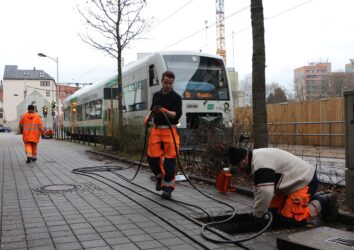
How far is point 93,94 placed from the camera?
26.2 m

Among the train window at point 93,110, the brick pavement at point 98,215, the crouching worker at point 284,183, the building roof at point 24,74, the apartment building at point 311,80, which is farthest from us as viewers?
the building roof at point 24,74

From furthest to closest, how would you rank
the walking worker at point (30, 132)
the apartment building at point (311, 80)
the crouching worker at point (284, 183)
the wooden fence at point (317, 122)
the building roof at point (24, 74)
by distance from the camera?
the building roof at point (24, 74) → the apartment building at point (311, 80) → the wooden fence at point (317, 122) → the walking worker at point (30, 132) → the crouching worker at point (284, 183)

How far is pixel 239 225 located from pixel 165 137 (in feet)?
6.23

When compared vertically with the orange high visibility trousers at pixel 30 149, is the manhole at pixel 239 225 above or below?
below

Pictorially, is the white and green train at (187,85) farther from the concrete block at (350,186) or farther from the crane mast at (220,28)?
the crane mast at (220,28)

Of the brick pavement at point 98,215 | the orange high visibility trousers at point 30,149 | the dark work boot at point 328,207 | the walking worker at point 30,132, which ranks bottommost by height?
the brick pavement at point 98,215

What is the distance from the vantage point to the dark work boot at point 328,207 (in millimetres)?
5145

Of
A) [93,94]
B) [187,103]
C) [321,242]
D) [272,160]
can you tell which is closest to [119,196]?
[272,160]

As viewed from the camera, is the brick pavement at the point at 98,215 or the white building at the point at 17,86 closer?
the brick pavement at the point at 98,215

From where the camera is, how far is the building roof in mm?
120881

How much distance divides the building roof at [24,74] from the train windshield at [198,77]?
114 m

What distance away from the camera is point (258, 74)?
7277 millimetres

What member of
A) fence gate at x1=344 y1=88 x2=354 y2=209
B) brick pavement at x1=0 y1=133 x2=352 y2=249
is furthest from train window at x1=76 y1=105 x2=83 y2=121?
fence gate at x1=344 y1=88 x2=354 y2=209

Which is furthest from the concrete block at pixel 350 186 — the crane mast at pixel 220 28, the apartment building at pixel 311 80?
the crane mast at pixel 220 28
